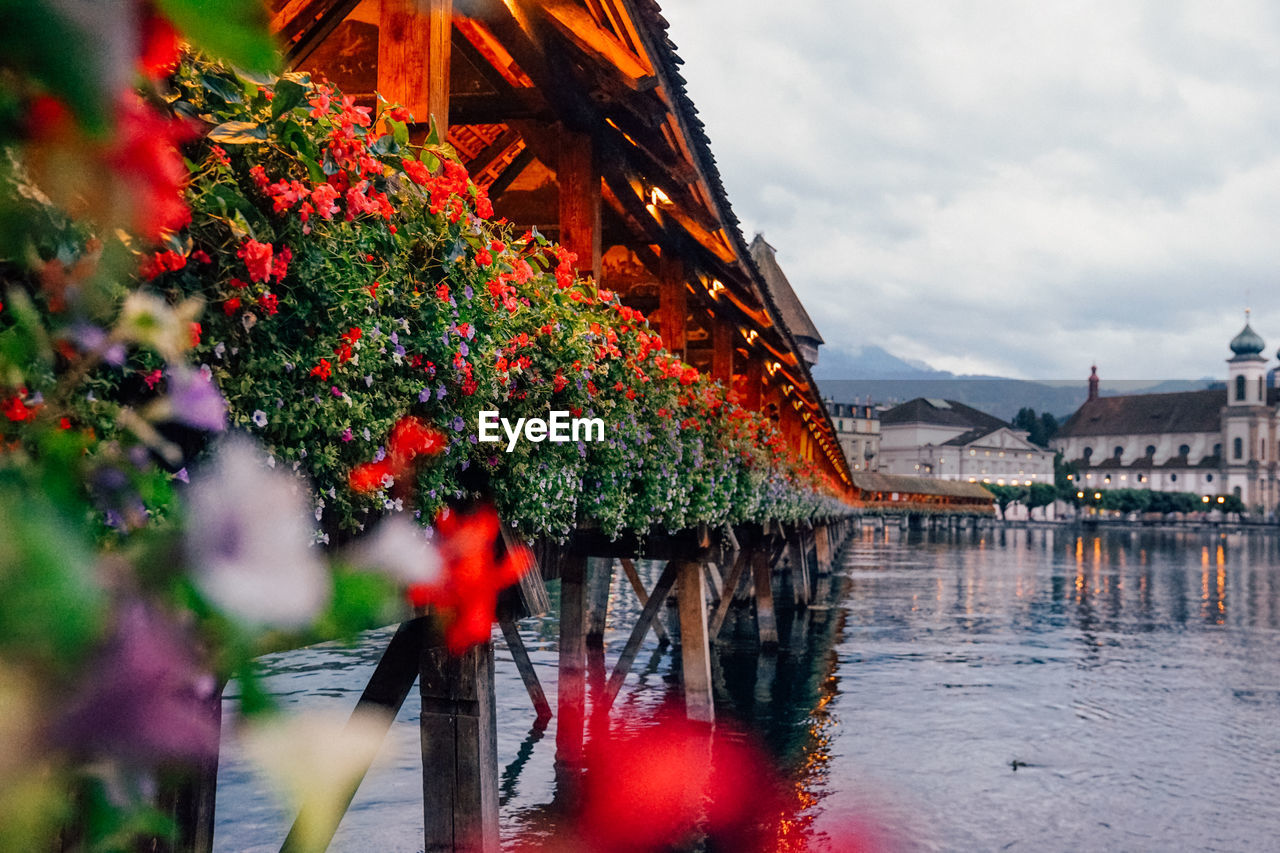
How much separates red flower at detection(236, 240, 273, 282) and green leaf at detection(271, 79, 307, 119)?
29cm

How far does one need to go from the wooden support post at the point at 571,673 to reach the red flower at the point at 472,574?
20.9 feet

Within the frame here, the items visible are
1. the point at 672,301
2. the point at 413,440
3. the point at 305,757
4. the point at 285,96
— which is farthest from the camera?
the point at 672,301

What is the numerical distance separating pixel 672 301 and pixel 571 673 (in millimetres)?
3955

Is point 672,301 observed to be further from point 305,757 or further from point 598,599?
point 305,757

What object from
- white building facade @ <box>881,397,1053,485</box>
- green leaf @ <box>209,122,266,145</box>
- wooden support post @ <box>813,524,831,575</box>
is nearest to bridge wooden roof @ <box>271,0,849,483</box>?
green leaf @ <box>209,122,266,145</box>

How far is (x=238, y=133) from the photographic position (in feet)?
8.12

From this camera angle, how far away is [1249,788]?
12102 mm

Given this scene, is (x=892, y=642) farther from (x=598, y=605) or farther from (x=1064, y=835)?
(x=1064, y=835)

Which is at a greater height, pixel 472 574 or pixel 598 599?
pixel 472 574

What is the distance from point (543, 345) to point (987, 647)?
19.5m

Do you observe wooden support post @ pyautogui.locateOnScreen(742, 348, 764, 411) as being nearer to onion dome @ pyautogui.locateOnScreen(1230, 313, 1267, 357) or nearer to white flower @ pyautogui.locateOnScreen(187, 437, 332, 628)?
white flower @ pyautogui.locateOnScreen(187, 437, 332, 628)

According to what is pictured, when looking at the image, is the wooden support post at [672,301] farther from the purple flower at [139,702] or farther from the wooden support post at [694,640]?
the purple flower at [139,702]

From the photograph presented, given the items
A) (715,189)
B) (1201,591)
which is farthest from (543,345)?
(1201,591)

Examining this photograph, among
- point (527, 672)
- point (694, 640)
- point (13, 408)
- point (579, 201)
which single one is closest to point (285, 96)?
point (13, 408)
